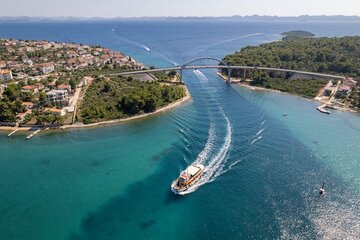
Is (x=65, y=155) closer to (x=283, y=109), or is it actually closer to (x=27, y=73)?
(x=283, y=109)

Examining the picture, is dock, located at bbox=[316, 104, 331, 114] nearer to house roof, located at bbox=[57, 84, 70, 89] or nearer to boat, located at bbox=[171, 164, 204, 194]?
boat, located at bbox=[171, 164, 204, 194]

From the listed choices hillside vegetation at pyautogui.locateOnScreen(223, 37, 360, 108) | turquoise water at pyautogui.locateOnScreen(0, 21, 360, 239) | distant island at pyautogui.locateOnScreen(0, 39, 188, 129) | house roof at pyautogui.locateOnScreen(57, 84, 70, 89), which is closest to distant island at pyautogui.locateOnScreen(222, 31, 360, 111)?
hillside vegetation at pyautogui.locateOnScreen(223, 37, 360, 108)

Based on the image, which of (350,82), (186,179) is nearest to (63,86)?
(186,179)

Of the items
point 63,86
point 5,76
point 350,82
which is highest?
point 63,86

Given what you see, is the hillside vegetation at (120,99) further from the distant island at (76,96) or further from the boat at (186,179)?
the boat at (186,179)

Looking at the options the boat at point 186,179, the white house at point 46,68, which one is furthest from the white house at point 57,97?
the boat at point 186,179

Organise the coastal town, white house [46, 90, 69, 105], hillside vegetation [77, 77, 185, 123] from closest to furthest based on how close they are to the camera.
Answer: the coastal town < hillside vegetation [77, 77, 185, 123] < white house [46, 90, 69, 105]

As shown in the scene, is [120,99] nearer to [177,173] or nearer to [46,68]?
[177,173]
